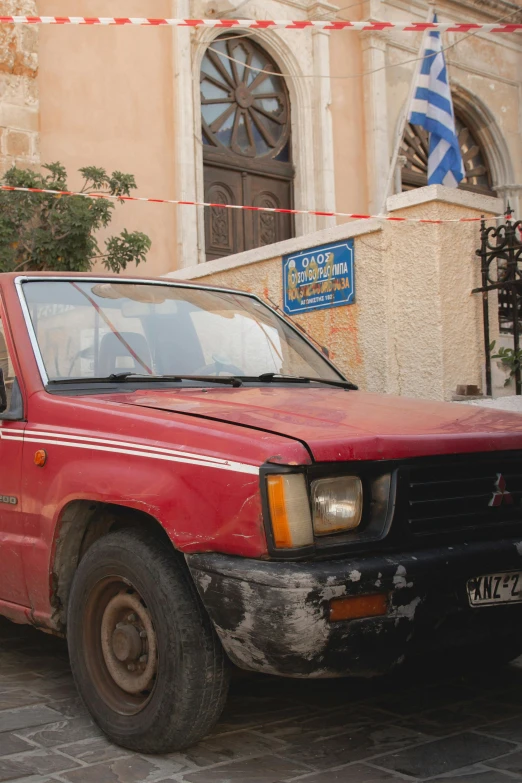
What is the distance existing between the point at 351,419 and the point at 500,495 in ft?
1.89

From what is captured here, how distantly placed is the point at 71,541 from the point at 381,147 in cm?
1233

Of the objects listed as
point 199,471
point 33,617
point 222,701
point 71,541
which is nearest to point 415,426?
point 199,471

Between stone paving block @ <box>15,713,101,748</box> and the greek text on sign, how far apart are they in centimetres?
496

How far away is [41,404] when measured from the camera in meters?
3.68

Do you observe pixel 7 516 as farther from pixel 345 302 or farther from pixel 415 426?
pixel 345 302

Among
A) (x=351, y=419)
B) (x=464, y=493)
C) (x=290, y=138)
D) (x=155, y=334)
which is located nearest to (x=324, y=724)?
(x=464, y=493)

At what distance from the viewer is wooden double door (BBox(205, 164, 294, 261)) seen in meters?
13.5

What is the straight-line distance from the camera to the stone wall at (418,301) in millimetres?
7207

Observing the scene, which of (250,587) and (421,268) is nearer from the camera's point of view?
(250,587)

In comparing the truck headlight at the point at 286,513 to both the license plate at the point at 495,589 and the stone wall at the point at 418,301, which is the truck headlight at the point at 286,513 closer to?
the license plate at the point at 495,589

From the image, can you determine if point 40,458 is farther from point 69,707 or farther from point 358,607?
point 358,607

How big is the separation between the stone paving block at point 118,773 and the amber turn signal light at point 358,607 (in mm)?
815

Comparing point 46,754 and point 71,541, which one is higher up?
point 71,541

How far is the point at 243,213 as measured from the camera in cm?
1384
